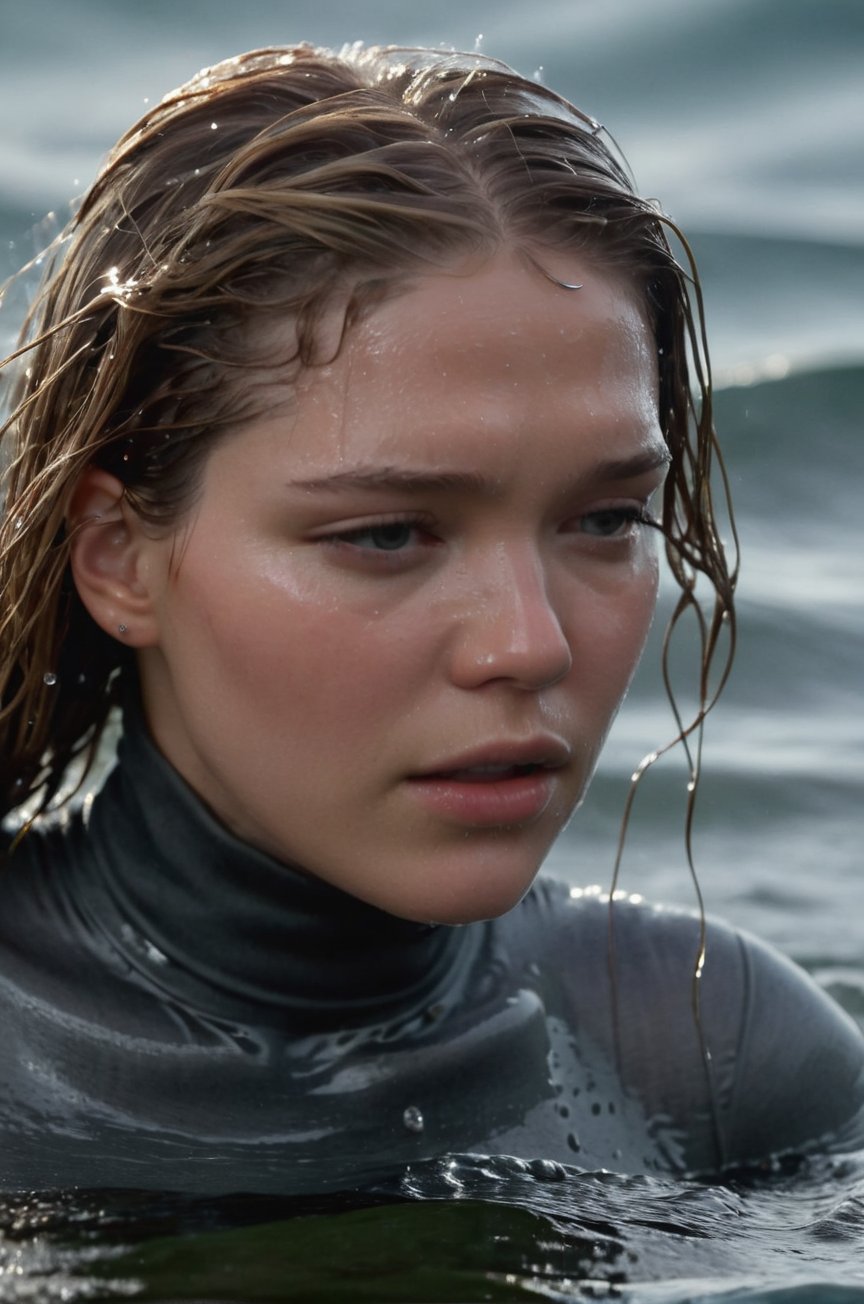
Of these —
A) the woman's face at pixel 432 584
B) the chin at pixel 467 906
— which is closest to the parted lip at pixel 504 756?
the woman's face at pixel 432 584

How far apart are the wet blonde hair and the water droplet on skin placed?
2.19ft

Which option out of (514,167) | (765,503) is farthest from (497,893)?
(765,503)

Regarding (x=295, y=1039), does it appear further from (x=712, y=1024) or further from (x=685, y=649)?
(x=685, y=649)

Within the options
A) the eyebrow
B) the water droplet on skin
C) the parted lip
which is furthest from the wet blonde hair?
the water droplet on skin

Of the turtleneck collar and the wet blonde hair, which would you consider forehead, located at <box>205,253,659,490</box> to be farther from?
the turtleneck collar

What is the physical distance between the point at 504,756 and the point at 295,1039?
1.86 feet

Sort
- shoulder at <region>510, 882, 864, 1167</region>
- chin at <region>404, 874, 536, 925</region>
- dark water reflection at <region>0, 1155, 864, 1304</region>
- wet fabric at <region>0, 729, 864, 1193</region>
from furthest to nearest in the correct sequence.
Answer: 1. shoulder at <region>510, 882, 864, 1167</region>
2. wet fabric at <region>0, 729, 864, 1193</region>
3. chin at <region>404, 874, 536, 925</region>
4. dark water reflection at <region>0, 1155, 864, 1304</region>

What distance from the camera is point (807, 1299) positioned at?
236 centimetres

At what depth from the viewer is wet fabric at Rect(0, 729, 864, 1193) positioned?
2656 millimetres

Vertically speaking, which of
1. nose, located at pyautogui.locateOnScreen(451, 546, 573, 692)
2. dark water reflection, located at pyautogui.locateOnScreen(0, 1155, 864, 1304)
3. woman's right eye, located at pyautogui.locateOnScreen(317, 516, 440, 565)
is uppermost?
woman's right eye, located at pyautogui.locateOnScreen(317, 516, 440, 565)

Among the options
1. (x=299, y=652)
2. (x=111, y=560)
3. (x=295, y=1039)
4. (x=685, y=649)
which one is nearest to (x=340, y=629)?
(x=299, y=652)

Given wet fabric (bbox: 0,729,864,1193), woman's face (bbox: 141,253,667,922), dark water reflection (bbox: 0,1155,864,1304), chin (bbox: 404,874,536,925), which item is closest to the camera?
dark water reflection (bbox: 0,1155,864,1304)

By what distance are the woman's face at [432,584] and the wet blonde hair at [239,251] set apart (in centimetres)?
6

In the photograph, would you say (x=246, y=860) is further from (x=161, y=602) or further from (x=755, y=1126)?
(x=755, y=1126)
